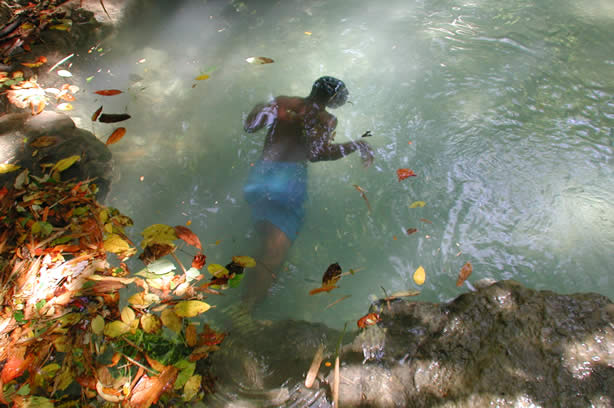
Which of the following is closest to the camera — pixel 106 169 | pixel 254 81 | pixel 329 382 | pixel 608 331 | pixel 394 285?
pixel 608 331

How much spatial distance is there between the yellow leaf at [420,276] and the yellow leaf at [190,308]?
1.86m

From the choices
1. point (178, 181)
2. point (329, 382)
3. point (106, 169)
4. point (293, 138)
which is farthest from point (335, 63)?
point (329, 382)

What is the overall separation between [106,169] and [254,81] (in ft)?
7.91

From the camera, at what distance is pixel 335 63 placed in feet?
16.3

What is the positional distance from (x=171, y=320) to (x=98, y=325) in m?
0.46

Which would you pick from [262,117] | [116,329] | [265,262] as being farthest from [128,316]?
[262,117]

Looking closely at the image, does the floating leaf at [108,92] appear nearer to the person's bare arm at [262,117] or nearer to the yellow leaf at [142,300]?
the person's bare arm at [262,117]

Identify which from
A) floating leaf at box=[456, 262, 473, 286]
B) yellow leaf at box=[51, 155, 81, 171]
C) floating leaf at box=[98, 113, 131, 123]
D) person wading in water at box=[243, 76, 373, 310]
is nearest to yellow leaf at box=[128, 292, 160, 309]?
person wading in water at box=[243, 76, 373, 310]

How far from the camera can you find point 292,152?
3492 mm

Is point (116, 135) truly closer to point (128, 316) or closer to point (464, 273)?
point (128, 316)

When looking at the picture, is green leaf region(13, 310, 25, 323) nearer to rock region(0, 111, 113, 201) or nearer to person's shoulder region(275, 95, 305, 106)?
rock region(0, 111, 113, 201)

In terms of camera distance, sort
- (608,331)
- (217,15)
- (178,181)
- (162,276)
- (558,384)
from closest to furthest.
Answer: (558,384) → (608,331) → (162,276) → (178,181) → (217,15)

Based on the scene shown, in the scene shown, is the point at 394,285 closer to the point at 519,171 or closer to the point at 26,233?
the point at 519,171

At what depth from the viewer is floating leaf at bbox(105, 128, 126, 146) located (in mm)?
4051
